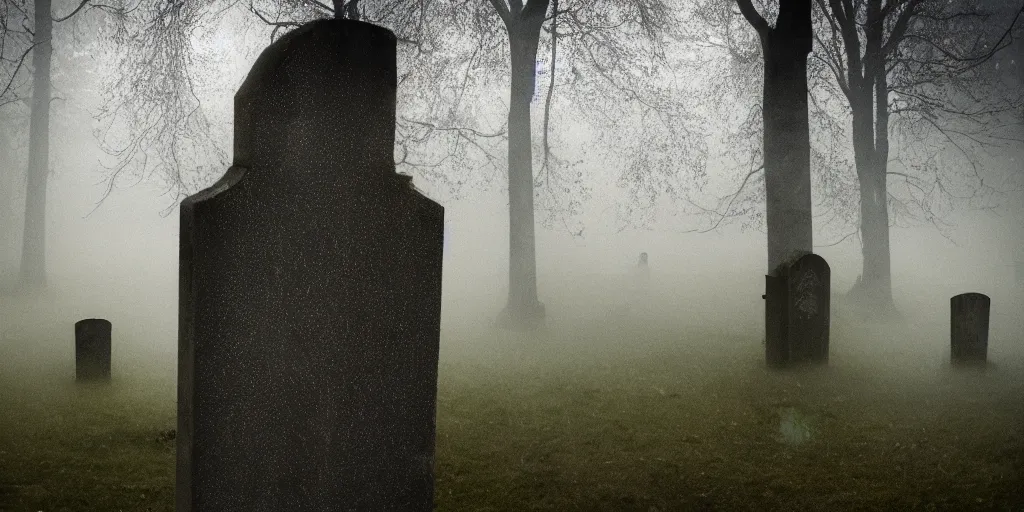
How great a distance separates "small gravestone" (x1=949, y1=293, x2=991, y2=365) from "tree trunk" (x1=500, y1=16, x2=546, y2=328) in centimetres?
640

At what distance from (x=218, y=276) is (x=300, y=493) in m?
1.04

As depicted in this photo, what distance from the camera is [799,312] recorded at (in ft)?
27.4

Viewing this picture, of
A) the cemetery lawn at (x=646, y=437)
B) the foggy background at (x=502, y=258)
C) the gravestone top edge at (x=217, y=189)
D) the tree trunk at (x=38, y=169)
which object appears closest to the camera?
the gravestone top edge at (x=217, y=189)

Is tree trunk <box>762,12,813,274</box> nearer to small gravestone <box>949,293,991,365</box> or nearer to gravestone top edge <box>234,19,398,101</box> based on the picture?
small gravestone <box>949,293,991,365</box>

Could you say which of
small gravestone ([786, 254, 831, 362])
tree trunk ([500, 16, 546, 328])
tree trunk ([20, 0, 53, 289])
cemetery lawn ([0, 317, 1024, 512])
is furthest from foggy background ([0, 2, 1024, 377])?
small gravestone ([786, 254, 831, 362])

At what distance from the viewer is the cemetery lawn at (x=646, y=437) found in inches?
184

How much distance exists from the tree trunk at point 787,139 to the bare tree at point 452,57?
164 inches

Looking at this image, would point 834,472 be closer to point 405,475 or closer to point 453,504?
point 453,504

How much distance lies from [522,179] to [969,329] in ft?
23.8

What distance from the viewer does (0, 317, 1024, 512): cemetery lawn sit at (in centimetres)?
468

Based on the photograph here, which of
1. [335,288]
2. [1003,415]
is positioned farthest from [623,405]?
[335,288]

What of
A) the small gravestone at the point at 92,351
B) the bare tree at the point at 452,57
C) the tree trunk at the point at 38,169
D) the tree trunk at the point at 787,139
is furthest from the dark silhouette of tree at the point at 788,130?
the tree trunk at the point at 38,169

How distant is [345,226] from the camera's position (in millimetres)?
2986

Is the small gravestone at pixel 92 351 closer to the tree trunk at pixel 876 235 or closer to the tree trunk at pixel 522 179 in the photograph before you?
the tree trunk at pixel 522 179
